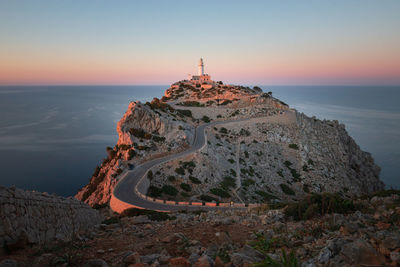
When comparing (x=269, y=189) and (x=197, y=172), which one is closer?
(x=197, y=172)

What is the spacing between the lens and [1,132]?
204 ft

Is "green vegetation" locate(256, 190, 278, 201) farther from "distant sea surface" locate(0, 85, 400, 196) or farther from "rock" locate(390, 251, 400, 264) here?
"distant sea surface" locate(0, 85, 400, 196)

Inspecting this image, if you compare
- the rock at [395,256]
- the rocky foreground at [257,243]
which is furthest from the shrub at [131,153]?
the rock at [395,256]

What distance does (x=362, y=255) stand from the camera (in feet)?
11.5

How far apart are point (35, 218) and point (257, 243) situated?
5.46m

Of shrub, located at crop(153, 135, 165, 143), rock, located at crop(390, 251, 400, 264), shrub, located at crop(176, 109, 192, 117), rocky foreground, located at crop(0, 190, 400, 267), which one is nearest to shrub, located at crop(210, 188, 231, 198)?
shrub, located at crop(153, 135, 165, 143)

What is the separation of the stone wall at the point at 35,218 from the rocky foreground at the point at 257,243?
0.98 feet

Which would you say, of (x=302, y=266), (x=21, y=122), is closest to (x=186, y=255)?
(x=302, y=266)

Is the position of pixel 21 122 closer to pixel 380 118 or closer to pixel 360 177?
pixel 360 177

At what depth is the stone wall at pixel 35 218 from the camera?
490 centimetres

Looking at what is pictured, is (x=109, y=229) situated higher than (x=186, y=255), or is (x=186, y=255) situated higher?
(x=186, y=255)

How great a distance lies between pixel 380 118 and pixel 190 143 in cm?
9223

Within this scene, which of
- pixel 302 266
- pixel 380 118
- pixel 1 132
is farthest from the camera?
pixel 380 118

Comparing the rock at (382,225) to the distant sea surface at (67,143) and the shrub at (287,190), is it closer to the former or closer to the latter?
the shrub at (287,190)
